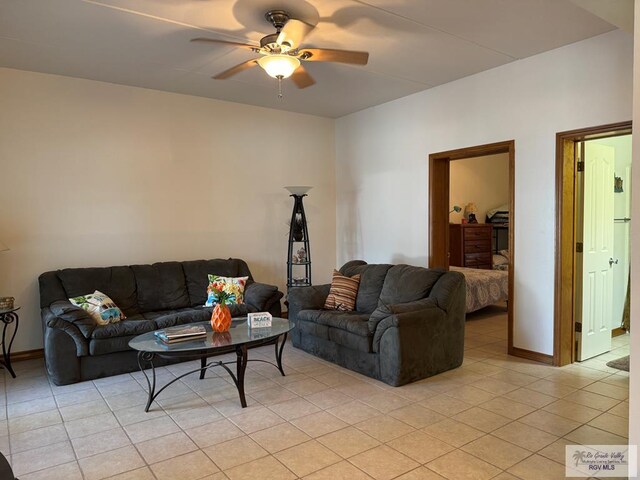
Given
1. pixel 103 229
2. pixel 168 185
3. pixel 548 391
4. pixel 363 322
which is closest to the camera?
pixel 548 391

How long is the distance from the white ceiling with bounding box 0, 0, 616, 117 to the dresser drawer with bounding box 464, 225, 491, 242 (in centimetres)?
310

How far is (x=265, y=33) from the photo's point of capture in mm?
3484

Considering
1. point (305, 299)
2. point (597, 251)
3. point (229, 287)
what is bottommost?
point (305, 299)

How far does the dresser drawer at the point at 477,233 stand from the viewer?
720 centimetres

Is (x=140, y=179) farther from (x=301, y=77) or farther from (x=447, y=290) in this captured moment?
(x=447, y=290)

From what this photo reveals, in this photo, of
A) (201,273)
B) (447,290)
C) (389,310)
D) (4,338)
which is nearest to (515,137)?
(447,290)

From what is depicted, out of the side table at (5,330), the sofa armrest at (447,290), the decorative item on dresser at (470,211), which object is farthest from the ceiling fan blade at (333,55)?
the decorative item on dresser at (470,211)

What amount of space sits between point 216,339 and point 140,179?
2.52 m

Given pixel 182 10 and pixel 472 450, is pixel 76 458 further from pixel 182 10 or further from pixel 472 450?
pixel 182 10

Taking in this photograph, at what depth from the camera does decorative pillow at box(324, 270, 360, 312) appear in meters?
4.50

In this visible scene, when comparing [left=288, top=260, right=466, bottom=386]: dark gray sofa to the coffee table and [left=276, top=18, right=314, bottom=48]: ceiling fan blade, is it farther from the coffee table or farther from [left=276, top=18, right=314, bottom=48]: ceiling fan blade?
[left=276, top=18, right=314, bottom=48]: ceiling fan blade

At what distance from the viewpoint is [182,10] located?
3074 millimetres

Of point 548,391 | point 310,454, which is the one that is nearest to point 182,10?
point 310,454

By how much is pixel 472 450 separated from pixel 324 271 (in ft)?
13.2
